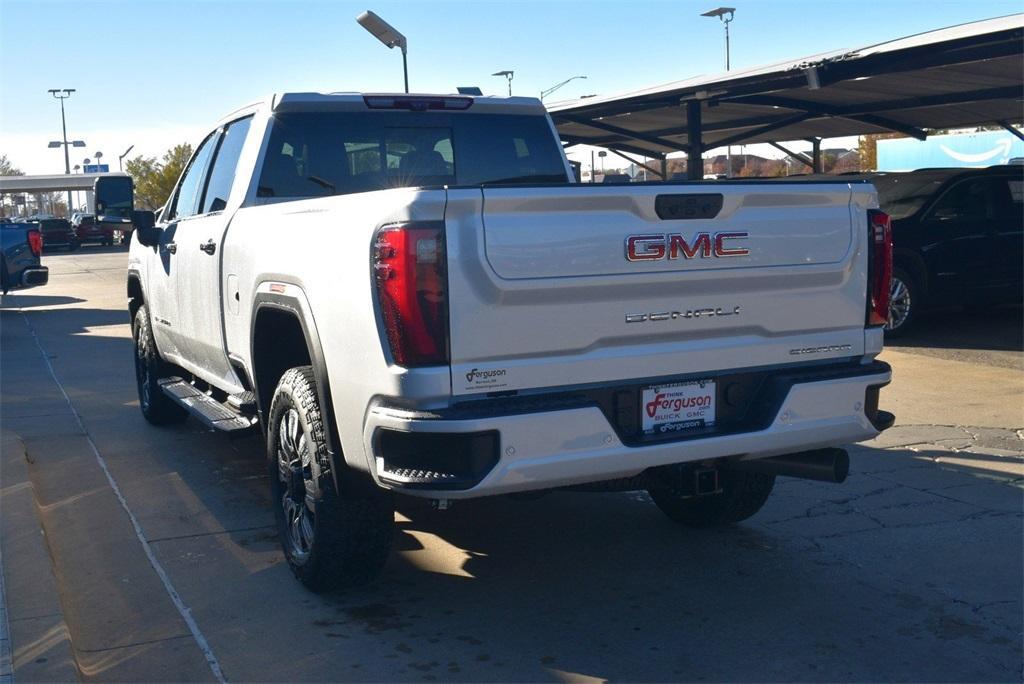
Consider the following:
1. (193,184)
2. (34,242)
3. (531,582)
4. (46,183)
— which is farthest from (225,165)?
(46,183)

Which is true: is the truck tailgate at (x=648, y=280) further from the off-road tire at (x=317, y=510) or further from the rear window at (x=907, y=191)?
the rear window at (x=907, y=191)

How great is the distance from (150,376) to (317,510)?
4279 mm

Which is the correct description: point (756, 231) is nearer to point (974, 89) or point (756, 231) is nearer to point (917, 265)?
point (917, 265)

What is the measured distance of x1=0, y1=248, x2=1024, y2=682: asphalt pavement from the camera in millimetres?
4215

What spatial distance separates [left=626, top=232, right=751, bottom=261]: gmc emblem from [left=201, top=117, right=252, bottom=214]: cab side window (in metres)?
2.98

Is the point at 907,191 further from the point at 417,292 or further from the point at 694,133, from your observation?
the point at 417,292

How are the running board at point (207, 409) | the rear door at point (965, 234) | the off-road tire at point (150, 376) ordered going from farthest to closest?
the rear door at point (965, 234) → the off-road tire at point (150, 376) → the running board at point (207, 409)

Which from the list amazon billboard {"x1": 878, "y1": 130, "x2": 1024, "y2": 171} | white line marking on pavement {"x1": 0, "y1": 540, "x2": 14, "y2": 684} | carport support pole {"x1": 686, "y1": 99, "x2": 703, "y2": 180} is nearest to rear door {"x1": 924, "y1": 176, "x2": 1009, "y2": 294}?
carport support pole {"x1": 686, "y1": 99, "x2": 703, "y2": 180}

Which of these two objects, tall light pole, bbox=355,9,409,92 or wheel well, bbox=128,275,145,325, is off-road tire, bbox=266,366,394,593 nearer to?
wheel well, bbox=128,275,145,325

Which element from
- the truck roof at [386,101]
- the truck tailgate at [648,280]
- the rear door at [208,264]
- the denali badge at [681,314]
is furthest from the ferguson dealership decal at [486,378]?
the truck roof at [386,101]

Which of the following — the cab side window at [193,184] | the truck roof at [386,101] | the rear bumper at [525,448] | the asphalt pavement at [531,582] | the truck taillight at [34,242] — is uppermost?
the truck roof at [386,101]

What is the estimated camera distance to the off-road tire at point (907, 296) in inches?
488

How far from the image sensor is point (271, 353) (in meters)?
5.39

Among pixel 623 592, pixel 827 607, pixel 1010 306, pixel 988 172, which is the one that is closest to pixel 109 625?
pixel 623 592
